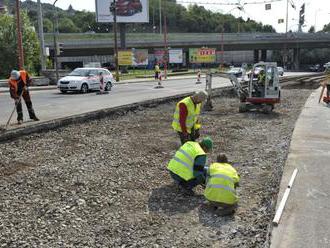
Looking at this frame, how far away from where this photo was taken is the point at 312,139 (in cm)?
1416

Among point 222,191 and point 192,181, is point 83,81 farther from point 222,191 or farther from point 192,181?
point 222,191

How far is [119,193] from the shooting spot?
833cm

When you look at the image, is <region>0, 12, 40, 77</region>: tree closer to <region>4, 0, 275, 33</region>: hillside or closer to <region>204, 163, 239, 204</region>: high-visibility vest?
<region>204, 163, 239, 204</region>: high-visibility vest

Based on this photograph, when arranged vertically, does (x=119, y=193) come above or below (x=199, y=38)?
below

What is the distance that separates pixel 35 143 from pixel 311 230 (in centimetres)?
805

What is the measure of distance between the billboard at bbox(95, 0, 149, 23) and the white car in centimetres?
5304

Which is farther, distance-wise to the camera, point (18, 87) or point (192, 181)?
point (18, 87)

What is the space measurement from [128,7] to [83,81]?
188ft

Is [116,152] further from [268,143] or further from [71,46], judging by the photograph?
[71,46]

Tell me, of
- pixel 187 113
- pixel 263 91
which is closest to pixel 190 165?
pixel 187 113

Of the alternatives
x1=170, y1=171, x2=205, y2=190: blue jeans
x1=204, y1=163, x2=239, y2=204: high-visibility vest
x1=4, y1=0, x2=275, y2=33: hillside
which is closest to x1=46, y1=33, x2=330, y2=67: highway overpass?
x1=4, y1=0, x2=275, y2=33: hillside

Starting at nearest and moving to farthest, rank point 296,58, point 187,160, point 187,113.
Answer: point 187,160
point 187,113
point 296,58

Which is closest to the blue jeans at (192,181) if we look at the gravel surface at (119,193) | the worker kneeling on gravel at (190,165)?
the worker kneeling on gravel at (190,165)

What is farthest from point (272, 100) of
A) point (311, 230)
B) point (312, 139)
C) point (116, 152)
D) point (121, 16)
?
point (121, 16)
